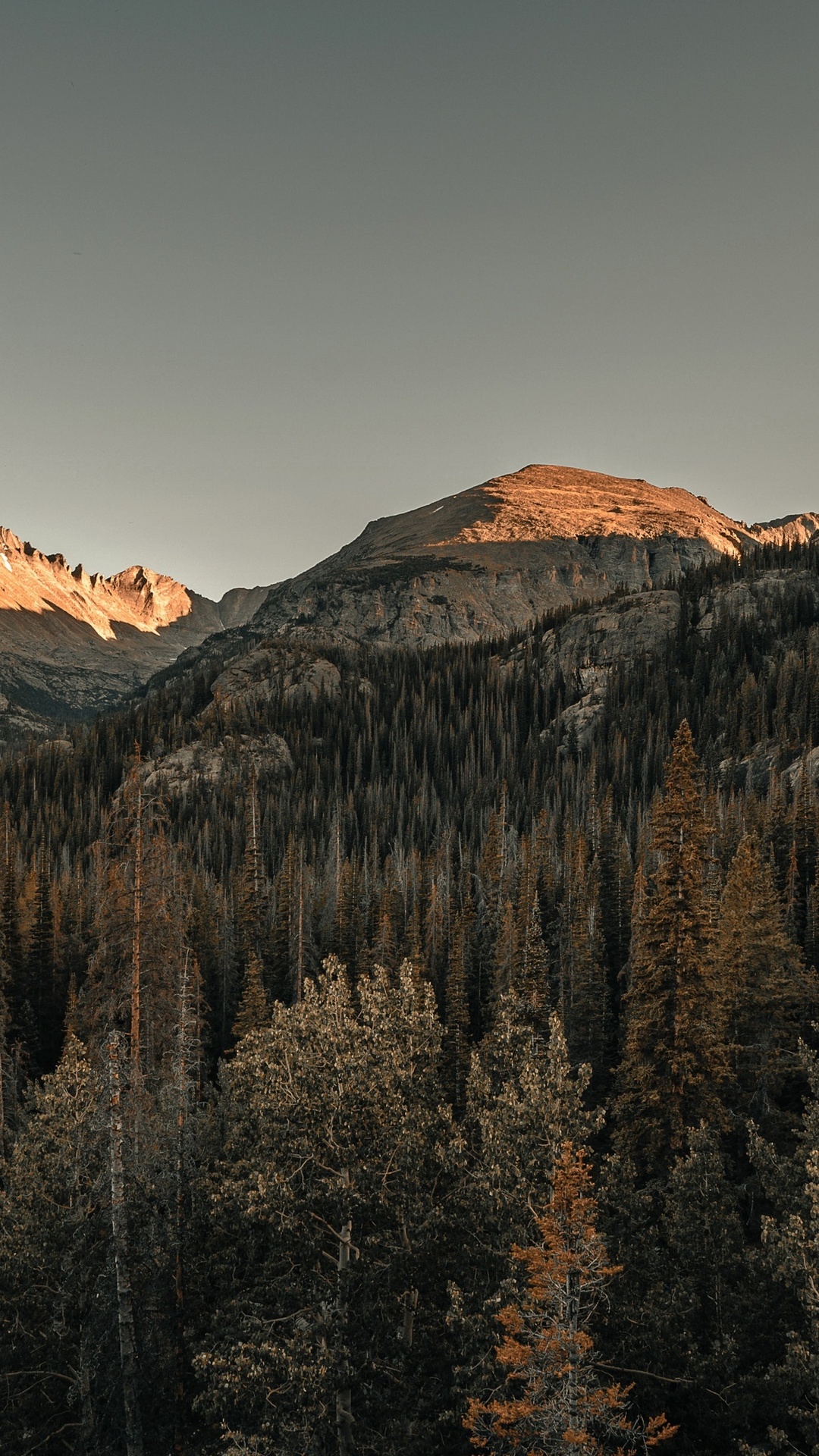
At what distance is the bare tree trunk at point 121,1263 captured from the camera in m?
23.0

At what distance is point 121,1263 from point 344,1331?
234 inches

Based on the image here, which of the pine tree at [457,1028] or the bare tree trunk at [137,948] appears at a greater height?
the bare tree trunk at [137,948]

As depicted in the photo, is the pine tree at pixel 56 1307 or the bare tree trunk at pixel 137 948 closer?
the bare tree trunk at pixel 137 948

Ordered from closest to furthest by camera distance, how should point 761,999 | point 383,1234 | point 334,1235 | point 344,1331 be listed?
point 344,1331
point 383,1234
point 334,1235
point 761,999

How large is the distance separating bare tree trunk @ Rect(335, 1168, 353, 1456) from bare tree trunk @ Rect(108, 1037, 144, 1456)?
520cm

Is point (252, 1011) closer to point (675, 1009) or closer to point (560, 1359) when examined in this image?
point (675, 1009)

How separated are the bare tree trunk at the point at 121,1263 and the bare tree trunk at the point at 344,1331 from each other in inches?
205

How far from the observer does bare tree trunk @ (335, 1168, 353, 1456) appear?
2389cm

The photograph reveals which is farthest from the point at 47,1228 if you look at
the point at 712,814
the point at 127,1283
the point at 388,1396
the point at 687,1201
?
the point at 712,814

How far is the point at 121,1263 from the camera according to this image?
77.1ft

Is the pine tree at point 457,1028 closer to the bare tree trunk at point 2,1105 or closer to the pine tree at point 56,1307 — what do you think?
the bare tree trunk at point 2,1105

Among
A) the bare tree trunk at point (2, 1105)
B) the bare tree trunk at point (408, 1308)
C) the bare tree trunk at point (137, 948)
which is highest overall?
the bare tree trunk at point (137, 948)

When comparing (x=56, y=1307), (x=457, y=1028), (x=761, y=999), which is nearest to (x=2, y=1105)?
(x=457, y=1028)

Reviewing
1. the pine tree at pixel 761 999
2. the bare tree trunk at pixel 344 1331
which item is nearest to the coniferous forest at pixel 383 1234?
the bare tree trunk at pixel 344 1331
